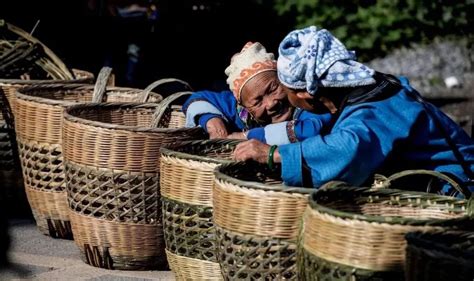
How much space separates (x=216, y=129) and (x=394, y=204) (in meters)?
1.31

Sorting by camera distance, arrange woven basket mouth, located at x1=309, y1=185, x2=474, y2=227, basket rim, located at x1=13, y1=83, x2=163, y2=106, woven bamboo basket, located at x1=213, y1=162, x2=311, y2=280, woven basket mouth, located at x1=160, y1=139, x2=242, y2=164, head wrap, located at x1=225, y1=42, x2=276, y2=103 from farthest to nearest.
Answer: basket rim, located at x1=13, y1=83, x2=163, y2=106 → head wrap, located at x1=225, y1=42, x2=276, y2=103 → woven basket mouth, located at x1=160, y1=139, x2=242, y2=164 → woven bamboo basket, located at x1=213, y1=162, x2=311, y2=280 → woven basket mouth, located at x1=309, y1=185, x2=474, y2=227

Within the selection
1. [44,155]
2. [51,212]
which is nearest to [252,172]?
[44,155]

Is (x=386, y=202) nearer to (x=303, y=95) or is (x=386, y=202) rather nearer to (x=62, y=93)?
(x=303, y=95)

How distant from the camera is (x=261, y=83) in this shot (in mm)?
4652

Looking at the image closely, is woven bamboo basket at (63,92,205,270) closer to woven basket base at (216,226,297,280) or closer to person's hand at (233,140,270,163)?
person's hand at (233,140,270,163)

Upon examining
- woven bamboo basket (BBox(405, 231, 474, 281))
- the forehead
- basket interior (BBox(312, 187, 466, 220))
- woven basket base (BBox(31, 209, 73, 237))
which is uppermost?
woven bamboo basket (BBox(405, 231, 474, 281))

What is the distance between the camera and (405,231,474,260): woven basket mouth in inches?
116

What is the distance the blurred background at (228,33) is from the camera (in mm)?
9109

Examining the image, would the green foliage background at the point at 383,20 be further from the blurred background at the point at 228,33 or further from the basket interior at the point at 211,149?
the basket interior at the point at 211,149

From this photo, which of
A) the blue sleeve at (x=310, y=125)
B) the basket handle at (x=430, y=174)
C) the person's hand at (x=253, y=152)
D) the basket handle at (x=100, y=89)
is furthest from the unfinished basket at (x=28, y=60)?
the basket handle at (x=430, y=174)

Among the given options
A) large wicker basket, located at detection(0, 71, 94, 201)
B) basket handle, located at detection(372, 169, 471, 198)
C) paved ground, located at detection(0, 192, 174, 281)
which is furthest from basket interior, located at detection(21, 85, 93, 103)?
basket handle, located at detection(372, 169, 471, 198)

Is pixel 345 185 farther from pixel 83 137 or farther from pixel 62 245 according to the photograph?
pixel 62 245

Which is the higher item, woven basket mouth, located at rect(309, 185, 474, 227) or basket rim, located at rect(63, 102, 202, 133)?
woven basket mouth, located at rect(309, 185, 474, 227)

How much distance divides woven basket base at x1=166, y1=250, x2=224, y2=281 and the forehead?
0.77m
